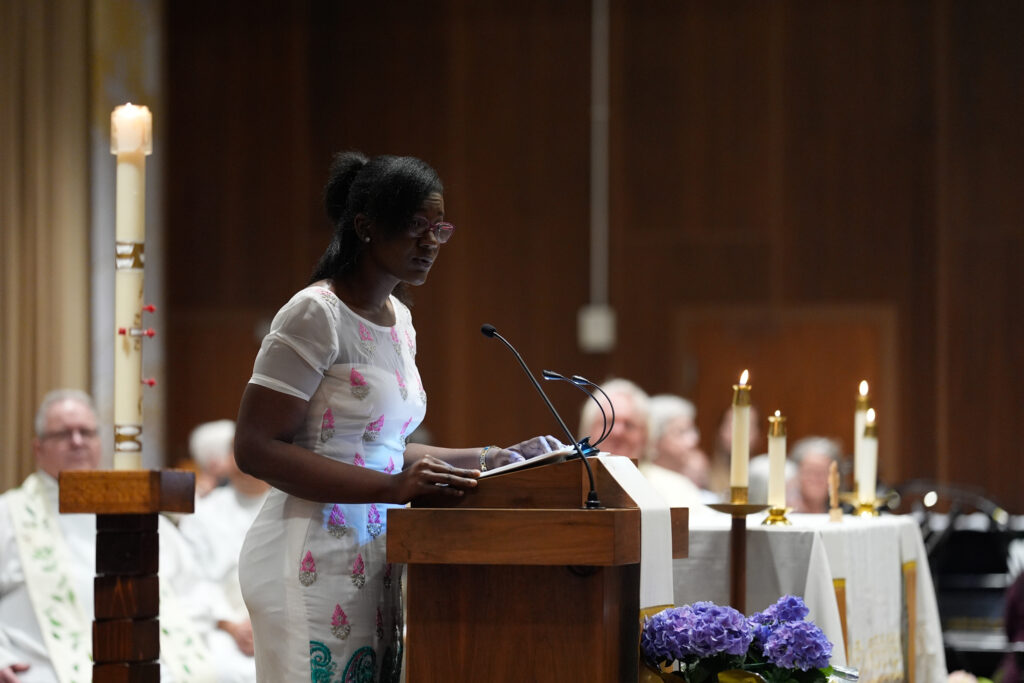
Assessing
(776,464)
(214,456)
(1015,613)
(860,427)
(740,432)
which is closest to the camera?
(740,432)

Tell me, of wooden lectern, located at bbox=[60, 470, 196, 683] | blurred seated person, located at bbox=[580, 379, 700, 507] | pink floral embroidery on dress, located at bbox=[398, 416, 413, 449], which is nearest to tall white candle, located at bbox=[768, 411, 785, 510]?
pink floral embroidery on dress, located at bbox=[398, 416, 413, 449]

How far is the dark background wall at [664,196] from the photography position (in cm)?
889

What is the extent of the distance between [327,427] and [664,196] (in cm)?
695

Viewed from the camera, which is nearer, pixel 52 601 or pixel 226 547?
pixel 52 601

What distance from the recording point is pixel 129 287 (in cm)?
278

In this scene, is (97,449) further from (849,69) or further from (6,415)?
(849,69)

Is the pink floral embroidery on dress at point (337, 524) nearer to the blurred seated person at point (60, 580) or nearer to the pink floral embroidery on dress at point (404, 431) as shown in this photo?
the pink floral embroidery on dress at point (404, 431)

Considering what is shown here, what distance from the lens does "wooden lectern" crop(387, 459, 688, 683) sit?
2293 millimetres

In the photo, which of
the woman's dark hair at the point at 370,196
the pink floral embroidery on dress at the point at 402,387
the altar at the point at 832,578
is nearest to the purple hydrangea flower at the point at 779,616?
the altar at the point at 832,578

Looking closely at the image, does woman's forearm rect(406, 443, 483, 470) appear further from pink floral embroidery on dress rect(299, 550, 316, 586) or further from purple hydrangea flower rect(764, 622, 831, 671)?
purple hydrangea flower rect(764, 622, 831, 671)

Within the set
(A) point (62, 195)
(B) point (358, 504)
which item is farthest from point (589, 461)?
(A) point (62, 195)

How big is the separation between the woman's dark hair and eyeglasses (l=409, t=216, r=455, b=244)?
0.01m

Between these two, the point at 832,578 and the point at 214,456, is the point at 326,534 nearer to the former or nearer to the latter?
the point at 832,578

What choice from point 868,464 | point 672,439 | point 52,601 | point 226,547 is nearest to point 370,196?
point 868,464
